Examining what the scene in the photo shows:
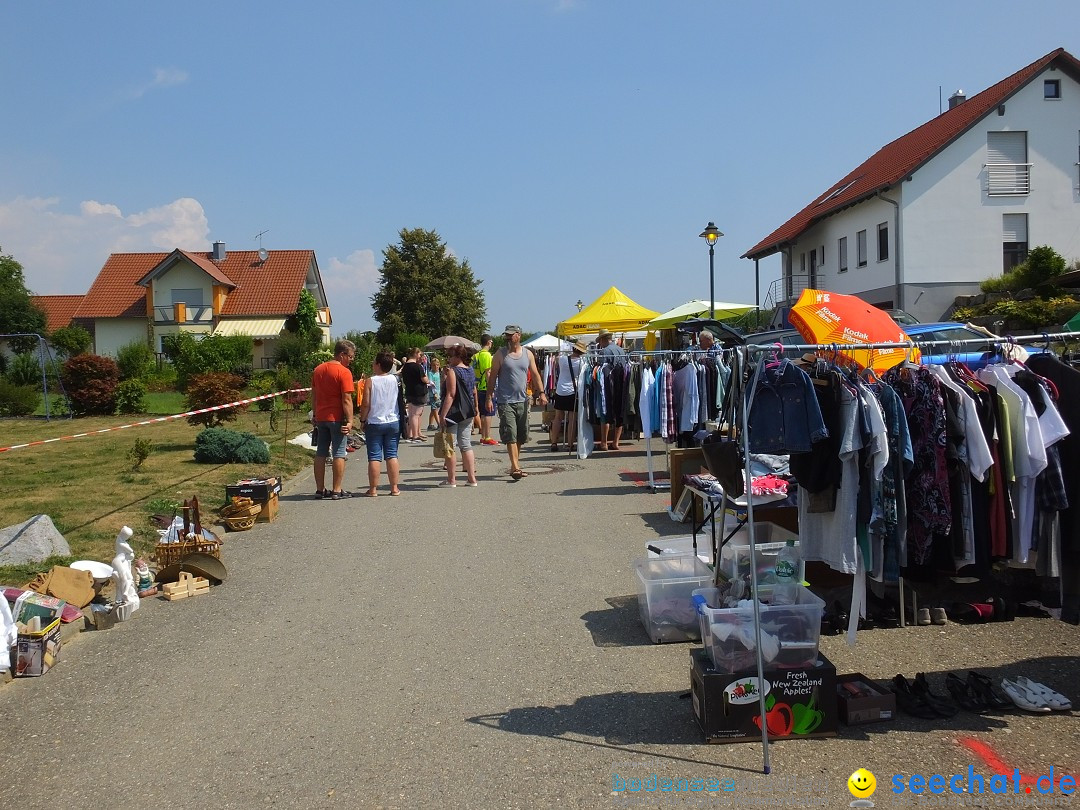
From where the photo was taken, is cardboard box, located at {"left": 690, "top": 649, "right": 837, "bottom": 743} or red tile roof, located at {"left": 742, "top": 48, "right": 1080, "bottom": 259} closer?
cardboard box, located at {"left": 690, "top": 649, "right": 837, "bottom": 743}

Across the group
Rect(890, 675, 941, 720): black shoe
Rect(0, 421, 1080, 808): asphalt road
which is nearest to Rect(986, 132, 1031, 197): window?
Rect(0, 421, 1080, 808): asphalt road

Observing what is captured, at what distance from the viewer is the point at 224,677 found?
17.8ft

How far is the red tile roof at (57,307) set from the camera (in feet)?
244

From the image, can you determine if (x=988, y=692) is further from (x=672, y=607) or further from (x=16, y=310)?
(x=16, y=310)

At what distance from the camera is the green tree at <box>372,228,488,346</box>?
61.6m

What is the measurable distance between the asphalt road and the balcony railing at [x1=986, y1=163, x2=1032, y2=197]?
94.6ft

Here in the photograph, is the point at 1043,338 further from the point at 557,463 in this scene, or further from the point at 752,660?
the point at 557,463

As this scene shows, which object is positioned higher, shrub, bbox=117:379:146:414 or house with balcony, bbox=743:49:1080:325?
house with balcony, bbox=743:49:1080:325

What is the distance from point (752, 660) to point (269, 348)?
52.2m

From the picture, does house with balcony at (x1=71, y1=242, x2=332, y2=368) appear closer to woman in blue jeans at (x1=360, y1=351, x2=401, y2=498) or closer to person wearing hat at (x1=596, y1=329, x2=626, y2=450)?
person wearing hat at (x1=596, y1=329, x2=626, y2=450)

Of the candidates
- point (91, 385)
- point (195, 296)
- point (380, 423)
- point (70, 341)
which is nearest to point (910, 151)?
point (380, 423)

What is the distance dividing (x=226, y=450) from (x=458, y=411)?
473cm

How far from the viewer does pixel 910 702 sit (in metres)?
4.53

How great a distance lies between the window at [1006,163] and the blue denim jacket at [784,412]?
1223 inches
